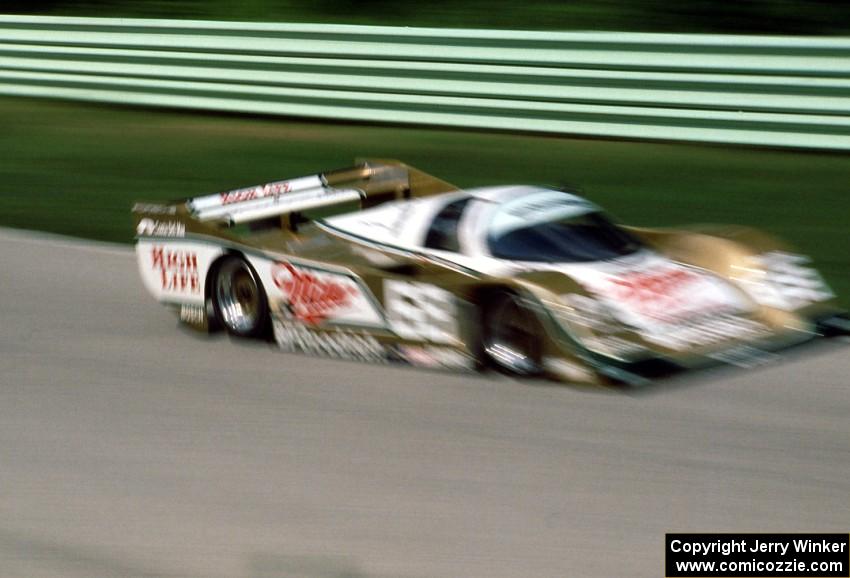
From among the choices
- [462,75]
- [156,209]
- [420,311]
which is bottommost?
[420,311]

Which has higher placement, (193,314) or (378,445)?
(193,314)

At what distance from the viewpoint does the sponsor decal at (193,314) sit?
8336 mm

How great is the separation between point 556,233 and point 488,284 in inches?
25.9

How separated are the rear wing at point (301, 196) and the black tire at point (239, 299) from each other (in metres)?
0.33

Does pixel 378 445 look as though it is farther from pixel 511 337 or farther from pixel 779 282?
pixel 779 282

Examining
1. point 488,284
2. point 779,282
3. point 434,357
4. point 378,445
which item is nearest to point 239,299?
point 434,357

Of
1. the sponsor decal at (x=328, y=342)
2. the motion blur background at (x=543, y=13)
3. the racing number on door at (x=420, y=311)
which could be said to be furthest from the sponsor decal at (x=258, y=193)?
the motion blur background at (x=543, y=13)

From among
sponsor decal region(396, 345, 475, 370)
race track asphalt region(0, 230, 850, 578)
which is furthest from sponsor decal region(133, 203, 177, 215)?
sponsor decal region(396, 345, 475, 370)

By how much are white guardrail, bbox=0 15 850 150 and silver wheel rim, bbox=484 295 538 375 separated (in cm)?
519

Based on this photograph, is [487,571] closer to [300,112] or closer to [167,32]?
[300,112]

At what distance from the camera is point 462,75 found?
12.9 metres

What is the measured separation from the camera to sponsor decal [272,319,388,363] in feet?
24.1

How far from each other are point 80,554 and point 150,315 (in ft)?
13.9

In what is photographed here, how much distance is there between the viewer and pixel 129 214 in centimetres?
1177
